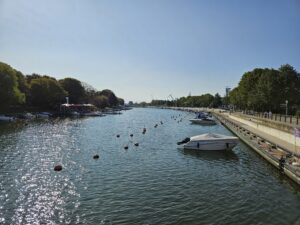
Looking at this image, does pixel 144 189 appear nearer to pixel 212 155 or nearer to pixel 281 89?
pixel 212 155

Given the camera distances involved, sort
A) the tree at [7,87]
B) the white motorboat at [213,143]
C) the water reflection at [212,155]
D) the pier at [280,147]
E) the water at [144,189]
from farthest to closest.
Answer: the tree at [7,87], the white motorboat at [213,143], the water reflection at [212,155], the pier at [280,147], the water at [144,189]

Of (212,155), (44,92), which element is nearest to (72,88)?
(44,92)

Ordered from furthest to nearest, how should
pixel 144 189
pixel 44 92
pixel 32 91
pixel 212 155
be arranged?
pixel 44 92
pixel 32 91
pixel 212 155
pixel 144 189

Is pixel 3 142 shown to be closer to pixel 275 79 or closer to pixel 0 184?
pixel 0 184

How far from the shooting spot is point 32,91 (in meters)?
133

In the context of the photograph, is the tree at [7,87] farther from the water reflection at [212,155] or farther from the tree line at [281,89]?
the tree line at [281,89]

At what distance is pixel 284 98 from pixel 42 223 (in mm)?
70748

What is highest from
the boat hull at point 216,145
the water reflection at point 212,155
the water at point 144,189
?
the boat hull at point 216,145

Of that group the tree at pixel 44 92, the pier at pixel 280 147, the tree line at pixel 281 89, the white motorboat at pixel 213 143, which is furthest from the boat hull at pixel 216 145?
the tree at pixel 44 92

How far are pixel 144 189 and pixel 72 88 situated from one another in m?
156

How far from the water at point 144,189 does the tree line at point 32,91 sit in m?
62.3

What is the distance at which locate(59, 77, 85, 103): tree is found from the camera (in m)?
173

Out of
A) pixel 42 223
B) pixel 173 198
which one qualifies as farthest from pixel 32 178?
pixel 173 198

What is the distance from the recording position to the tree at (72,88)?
566ft
